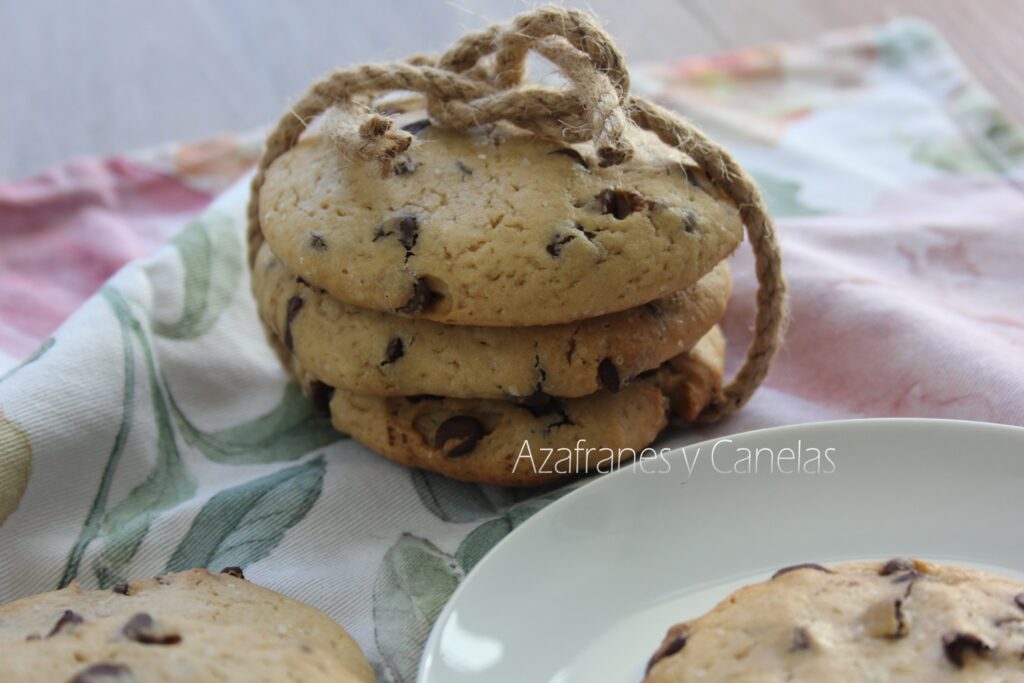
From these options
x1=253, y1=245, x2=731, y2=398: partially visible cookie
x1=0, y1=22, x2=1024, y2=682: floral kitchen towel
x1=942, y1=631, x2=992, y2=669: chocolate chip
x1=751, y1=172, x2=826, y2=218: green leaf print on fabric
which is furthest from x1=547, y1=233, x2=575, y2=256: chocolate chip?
x1=751, y1=172, x2=826, y2=218: green leaf print on fabric

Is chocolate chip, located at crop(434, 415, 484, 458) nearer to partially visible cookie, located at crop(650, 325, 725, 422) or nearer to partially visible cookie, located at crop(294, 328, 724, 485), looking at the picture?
partially visible cookie, located at crop(294, 328, 724, 485)

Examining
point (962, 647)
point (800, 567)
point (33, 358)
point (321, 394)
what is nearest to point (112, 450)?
point (33, 358)

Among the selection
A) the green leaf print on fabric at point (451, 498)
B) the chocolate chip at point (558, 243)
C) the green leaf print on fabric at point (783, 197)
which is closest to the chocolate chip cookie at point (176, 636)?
the green leaf print on fabric at point (451, 498)

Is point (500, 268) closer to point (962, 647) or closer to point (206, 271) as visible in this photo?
point (962, 647)

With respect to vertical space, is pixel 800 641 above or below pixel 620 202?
below

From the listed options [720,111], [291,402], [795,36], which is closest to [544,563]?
[291,402]

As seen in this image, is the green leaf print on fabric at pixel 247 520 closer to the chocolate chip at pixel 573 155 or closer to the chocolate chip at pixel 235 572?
the chocolate chip at pixel 235 572
